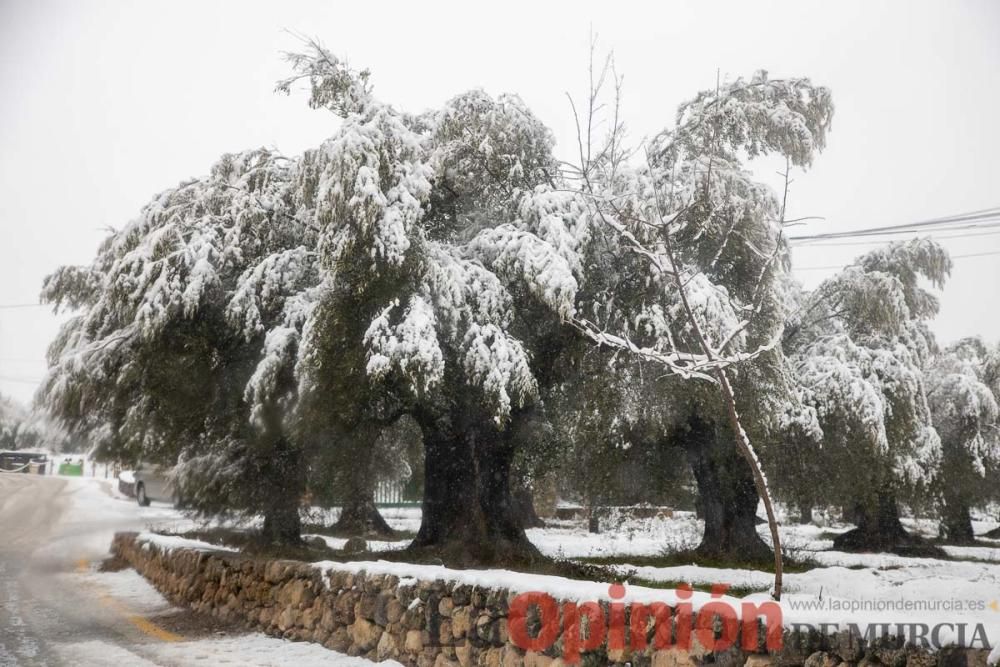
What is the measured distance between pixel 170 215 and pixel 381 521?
32.8ft

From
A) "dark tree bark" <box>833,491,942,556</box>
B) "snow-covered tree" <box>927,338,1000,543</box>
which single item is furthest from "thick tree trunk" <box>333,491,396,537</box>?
"snow-covered tree" <box>927,338,1000,543</box>

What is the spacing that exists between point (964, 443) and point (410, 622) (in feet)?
60.0

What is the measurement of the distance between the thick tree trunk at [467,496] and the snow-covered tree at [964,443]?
1303 centimetres

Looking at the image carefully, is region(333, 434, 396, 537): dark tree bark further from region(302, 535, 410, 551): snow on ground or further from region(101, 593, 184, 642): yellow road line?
region(101, 593, 184, 642): yellow road line

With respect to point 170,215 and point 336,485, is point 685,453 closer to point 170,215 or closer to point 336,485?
point 336,485

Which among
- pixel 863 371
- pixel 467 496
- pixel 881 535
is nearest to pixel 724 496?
pixel 863 371

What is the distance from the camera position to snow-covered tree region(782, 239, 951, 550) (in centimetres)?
1406

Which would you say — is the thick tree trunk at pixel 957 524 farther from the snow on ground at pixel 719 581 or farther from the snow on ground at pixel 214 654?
the snow on ground at pixel 214 654

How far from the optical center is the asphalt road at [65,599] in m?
7.35

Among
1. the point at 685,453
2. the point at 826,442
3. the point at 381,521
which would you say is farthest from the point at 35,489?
the point at 826,442

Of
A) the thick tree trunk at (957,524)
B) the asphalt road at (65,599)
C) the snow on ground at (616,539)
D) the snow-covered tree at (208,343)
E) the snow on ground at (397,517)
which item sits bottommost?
the asphalt road at (65,599)

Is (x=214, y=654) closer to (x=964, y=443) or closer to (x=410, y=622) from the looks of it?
(x=410, y=622)

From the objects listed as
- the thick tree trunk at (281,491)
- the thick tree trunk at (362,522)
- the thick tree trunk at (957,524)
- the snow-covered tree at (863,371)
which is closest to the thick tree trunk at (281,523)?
the thick tree trunk at (281,491)

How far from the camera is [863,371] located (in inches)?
587
